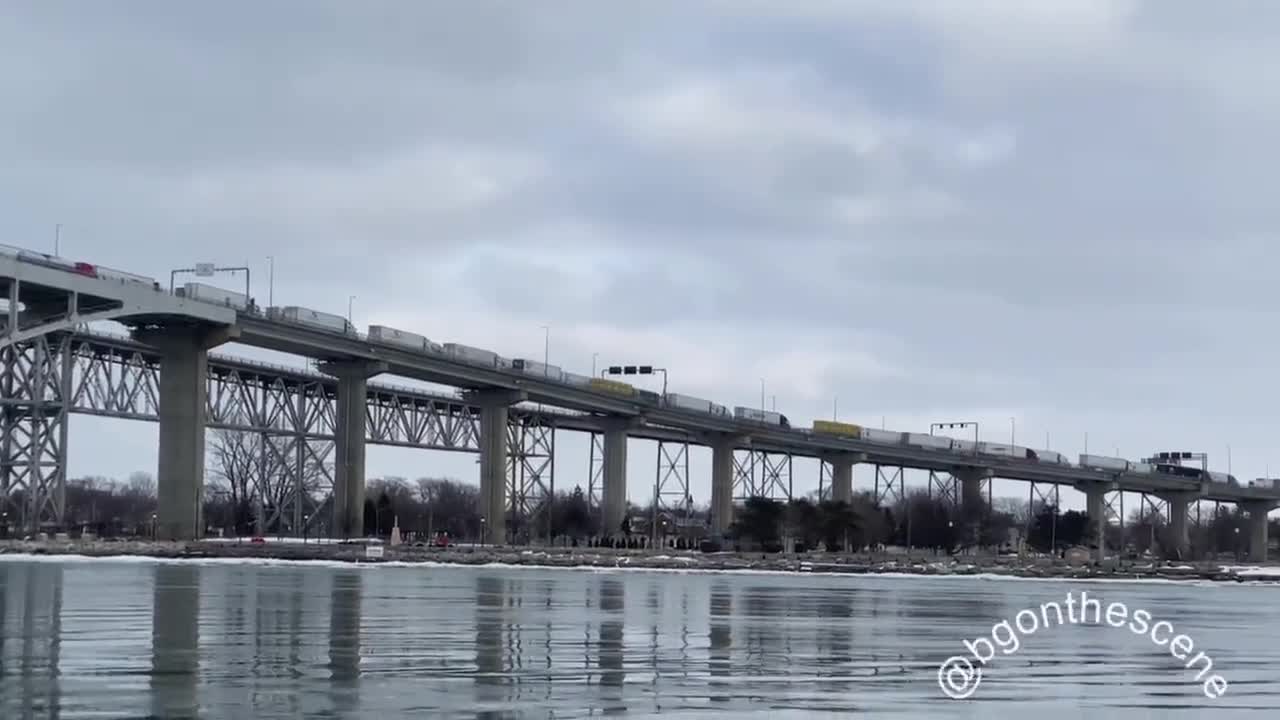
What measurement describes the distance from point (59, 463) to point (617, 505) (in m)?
63.7

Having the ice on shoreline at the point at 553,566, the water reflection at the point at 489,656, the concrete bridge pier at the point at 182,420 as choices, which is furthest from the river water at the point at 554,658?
the concrete bridge pier at the point at 182,420

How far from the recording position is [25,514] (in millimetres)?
112062

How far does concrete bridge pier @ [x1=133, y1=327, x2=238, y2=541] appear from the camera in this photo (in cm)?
10394

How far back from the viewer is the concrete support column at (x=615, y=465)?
15812cm

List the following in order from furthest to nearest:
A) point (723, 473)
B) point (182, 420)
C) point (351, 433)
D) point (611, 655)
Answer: point (723, 473) < point (351, 433) < point (182, 420) < point (611, 655)

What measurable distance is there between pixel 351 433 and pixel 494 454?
61.1 ft

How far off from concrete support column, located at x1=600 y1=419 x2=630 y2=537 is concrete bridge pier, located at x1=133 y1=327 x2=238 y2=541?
5900 cm

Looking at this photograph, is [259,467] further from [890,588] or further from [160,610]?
[160,610]

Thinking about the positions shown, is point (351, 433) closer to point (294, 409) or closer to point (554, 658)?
point (294, 409)

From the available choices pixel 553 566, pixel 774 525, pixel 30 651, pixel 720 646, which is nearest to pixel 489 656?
pixel 720 646

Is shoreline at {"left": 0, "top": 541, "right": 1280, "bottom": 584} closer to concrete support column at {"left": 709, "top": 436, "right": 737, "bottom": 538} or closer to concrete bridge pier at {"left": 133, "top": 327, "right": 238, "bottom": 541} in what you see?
concrete bridge pier at {"left": 133, "top": 327, "right": 238, "bottom": 541}

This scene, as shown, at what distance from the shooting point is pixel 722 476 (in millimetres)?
169500

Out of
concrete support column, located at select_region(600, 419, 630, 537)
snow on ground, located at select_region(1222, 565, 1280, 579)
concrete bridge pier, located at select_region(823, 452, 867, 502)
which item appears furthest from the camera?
concrete bridge pier, located at select_region(823, 452, 867, 502)

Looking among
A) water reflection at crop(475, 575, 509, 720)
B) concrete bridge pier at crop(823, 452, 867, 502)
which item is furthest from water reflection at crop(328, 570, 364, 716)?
concrete bridge pier at crop(823, 452, 867, 502)
